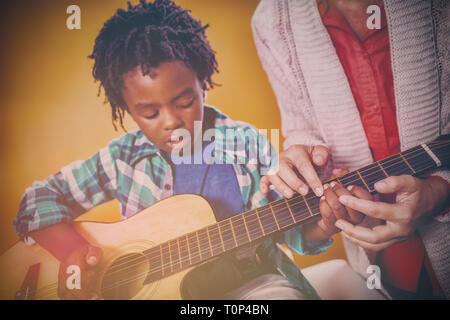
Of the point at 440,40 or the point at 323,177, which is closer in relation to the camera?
the point at 440,40

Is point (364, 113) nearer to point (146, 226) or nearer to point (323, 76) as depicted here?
point (323, 76)

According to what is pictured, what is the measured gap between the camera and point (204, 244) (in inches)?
24.1

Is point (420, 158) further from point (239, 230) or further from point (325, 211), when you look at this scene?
point (239, 230)

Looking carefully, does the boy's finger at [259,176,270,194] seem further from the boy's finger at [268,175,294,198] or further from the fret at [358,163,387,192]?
the fret at [358,163,387,192]

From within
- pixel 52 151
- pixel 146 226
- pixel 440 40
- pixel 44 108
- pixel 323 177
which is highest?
pixel 440 40

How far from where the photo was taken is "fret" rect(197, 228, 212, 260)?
1.97 ft

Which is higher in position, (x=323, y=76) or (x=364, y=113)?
(x=323, y=76)

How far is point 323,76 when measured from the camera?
2.19 ft

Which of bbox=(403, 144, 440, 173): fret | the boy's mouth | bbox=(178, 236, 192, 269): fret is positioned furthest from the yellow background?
bbox=(403, 144, 440, 173): fret

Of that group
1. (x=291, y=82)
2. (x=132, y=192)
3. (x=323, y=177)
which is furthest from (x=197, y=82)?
(x=323, y=177)

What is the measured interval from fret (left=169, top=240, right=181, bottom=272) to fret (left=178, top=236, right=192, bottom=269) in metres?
0.01

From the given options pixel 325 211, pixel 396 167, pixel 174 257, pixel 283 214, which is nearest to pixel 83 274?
pixel 174 257

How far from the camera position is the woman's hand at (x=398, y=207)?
1.84 ft
